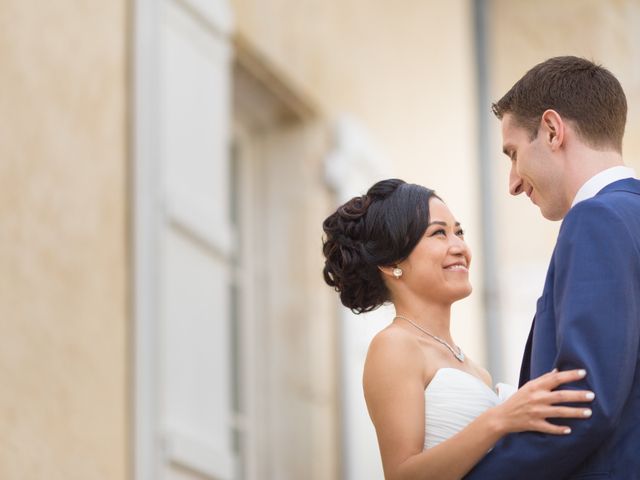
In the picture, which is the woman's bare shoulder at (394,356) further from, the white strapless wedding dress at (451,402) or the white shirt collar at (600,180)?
the white shirt collar at (600,180)

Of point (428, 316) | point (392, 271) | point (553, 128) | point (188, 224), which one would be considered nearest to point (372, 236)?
point (392, 271)

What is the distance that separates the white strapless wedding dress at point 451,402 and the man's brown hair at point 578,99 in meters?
0.54

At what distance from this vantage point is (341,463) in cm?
721

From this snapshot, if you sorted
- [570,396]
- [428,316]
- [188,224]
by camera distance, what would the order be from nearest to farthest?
1. [570,396]
2. [428,316]
3. [188,224]

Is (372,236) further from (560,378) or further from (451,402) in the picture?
(560,378)

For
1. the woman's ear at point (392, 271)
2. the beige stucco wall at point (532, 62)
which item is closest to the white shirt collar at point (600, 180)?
the woman's ear at point (392, 271)

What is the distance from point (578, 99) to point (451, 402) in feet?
2.19

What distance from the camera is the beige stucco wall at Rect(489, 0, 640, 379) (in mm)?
10633

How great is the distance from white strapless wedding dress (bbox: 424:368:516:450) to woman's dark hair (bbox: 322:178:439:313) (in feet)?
0.97

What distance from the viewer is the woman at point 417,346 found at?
2684mm

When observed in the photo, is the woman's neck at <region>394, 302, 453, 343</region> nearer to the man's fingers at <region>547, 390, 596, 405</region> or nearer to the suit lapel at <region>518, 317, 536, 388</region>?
the suit lapel at <region>518, 317, 536, 388</region>

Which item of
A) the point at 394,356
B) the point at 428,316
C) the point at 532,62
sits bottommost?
the point at 394,356

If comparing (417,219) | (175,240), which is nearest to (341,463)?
(175,240)

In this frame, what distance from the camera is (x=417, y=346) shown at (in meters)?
3.01
